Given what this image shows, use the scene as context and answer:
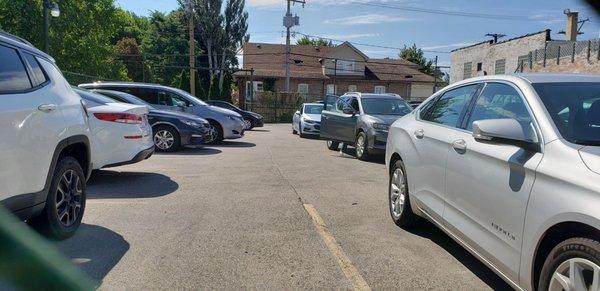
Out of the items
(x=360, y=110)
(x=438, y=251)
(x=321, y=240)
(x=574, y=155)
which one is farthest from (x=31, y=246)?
(x=360, y=110)

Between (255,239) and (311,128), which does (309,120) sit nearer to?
(311,128)

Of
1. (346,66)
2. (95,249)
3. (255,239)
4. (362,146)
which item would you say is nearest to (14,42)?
(95,249)

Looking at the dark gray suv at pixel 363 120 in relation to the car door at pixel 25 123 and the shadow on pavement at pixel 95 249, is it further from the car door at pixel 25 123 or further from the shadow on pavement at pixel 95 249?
the car door at pixel 25 123

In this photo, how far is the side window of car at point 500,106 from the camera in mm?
3666

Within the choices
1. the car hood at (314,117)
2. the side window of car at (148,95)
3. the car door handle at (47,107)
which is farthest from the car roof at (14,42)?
the car hood at (314,117)

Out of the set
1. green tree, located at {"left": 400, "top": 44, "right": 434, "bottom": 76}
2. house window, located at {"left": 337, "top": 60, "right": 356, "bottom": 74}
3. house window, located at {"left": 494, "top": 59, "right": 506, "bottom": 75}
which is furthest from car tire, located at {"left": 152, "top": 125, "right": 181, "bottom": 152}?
green tree, located at {"left": 400, "top": 44, "right": 434, "bottom": 76}

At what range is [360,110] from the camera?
41.5 ft

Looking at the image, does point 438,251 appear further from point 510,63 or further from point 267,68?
point 267,68

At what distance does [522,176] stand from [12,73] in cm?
390

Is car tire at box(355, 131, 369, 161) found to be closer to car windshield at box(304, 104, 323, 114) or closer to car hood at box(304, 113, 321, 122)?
car hood at box(304, 113, 321, 122)

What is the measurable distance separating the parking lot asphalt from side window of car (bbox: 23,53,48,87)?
1488 mm

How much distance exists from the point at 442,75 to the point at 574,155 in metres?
63.4

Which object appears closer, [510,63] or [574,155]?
[574,155]

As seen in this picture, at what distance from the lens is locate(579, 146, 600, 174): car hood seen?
107 inches
